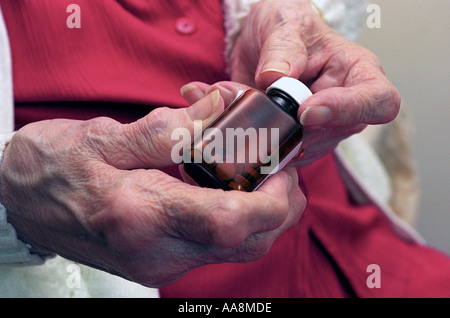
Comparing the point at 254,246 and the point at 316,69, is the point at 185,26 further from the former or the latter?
the point at 254,246

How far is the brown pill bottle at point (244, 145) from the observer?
0.30m

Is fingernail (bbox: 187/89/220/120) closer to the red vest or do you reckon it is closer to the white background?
the red vest

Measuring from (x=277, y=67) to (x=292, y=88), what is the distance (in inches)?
1.6

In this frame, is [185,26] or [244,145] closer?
[244,145]

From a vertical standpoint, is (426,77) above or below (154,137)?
below

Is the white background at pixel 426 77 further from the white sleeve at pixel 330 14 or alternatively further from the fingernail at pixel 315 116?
the fingernail at pixel 315 116

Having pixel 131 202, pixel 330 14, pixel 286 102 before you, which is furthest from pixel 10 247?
pixel 330 14

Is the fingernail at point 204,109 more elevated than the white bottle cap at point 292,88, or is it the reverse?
the white bottle cap at point 292,88

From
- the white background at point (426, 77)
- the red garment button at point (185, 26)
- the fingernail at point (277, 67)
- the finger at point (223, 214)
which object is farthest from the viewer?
the white background at point (426, 77)

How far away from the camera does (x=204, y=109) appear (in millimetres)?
337

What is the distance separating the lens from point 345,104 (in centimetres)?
36

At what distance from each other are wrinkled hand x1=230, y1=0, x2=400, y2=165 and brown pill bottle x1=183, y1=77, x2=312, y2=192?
3cm

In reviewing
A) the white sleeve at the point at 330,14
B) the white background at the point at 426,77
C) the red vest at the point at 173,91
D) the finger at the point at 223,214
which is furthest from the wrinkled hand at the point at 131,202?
the white background at the point at 426,77

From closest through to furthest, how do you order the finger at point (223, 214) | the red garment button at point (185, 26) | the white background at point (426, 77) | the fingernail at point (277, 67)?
the finger at point (223, 214) → the fingernail at point (277, 67) → the red garment button at point (185, 26) → the white background at point (426, 77)
